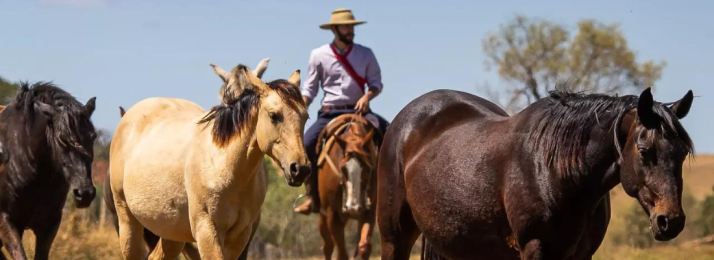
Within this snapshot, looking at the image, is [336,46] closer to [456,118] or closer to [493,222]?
[456,118]

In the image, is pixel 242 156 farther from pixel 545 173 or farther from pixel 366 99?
pixel 366 99

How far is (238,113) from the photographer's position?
7.17m

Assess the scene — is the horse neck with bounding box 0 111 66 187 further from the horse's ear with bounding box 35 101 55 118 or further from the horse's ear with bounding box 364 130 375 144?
the horse's ear with bounding box 364 130 375 144

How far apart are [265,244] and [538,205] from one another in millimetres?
17174

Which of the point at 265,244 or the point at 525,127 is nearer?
the point at 525,127

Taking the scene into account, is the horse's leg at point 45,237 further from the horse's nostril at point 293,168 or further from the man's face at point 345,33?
the man's face at point 345,33

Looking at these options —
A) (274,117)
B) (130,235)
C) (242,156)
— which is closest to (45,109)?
(130,235)

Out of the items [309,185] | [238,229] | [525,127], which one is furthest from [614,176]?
[309,185]

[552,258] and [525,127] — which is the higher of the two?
[525,127]

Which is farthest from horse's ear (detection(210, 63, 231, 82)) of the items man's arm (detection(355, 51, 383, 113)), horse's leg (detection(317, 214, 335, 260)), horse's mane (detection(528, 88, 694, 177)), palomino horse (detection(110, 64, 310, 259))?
horse's leg (detection(317, 214, 335, 260))

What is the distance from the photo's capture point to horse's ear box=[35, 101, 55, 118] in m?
9.10

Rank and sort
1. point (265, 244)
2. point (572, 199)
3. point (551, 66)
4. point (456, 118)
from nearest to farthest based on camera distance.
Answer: point (572, 199), point (456, 118), point (265, 244), point (551, 66)

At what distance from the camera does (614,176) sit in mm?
5945

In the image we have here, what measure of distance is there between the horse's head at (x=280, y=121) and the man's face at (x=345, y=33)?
446 centimetres
